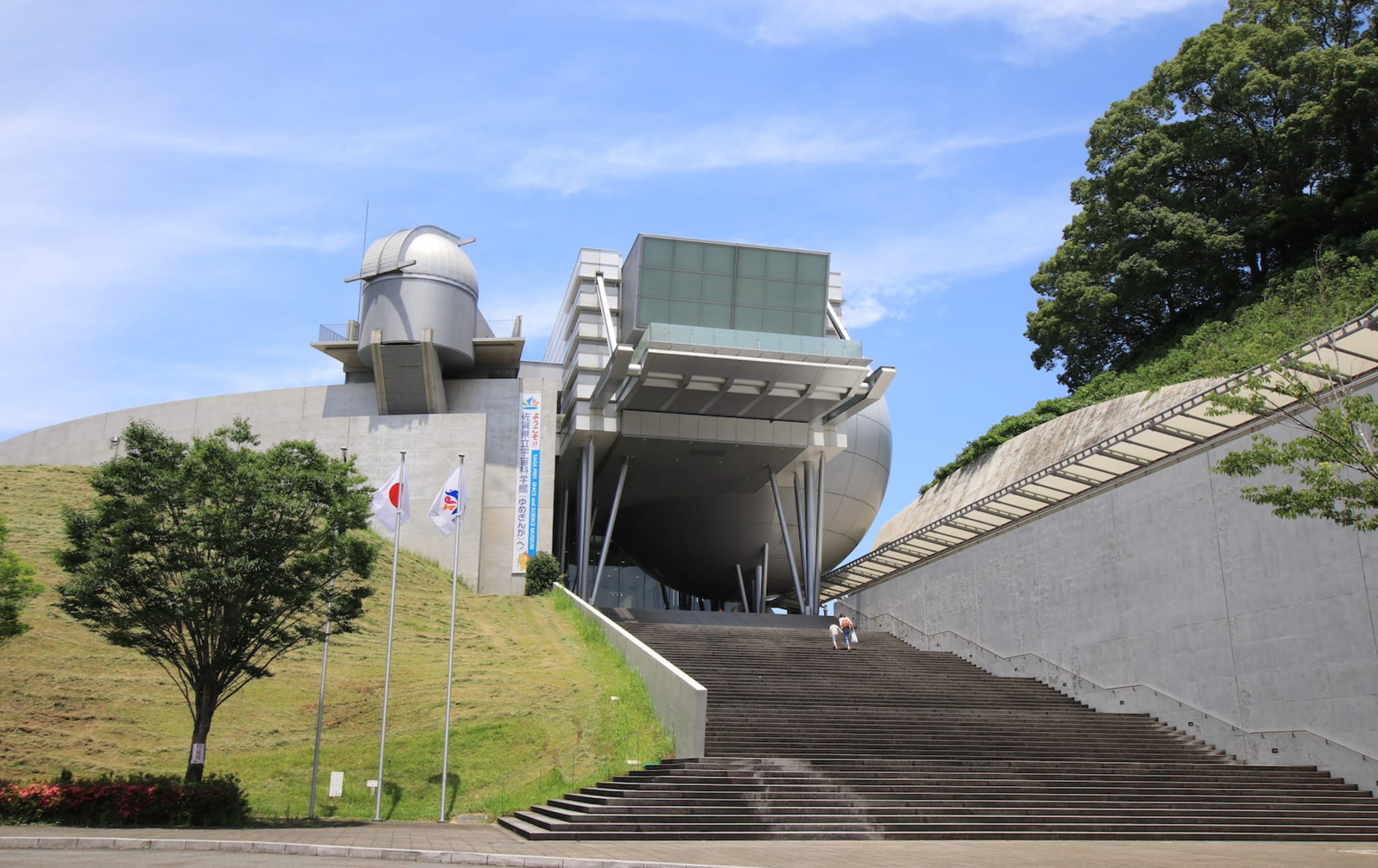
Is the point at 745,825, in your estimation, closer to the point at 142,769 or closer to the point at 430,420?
the point at 142,769

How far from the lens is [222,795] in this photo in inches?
661

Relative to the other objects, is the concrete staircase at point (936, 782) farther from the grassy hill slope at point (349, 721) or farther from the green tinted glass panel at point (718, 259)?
the green tinted glass panel at point (718, 259)

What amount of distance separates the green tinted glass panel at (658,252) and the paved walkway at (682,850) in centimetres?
2494

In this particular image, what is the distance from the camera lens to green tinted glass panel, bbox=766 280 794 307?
3878 centimetres

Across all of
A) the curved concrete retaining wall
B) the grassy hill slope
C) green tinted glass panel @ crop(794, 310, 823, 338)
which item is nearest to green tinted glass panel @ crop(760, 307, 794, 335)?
green tinted glass panel @ crop(794, 310, 823, 338)

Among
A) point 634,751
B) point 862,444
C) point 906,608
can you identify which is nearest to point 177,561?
point 634,751

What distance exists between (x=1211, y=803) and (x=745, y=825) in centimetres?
772

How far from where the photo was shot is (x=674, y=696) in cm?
2045

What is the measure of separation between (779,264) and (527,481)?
40.6 ft

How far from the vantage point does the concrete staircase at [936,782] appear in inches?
631

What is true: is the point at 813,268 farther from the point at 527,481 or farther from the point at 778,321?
the point at 527,481

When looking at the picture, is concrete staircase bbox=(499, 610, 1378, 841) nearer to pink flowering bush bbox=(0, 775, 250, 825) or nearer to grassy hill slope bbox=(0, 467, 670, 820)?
grassy hill slope bbox=(0, 467, 670, 820)

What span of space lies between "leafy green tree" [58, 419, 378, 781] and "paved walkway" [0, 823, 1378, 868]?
3447mm

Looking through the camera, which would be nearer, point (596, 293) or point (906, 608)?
point (906, 608)
